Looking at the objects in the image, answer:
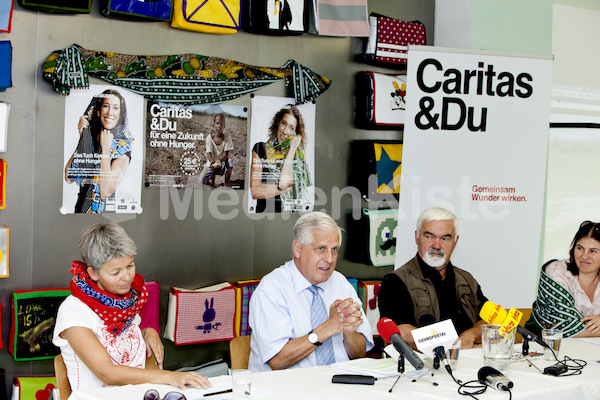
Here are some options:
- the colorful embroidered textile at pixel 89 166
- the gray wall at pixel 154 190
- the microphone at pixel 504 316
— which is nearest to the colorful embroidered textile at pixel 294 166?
the gray wall at pixel 154 190

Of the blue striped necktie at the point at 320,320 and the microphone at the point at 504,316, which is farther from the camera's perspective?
the blue striped necktie at the point at 320,320

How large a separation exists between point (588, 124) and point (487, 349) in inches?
153

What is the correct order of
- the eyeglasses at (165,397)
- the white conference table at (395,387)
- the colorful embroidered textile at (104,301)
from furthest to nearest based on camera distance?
the colorful embroidered textile at (104,301) → the white conference table at (395,387) → the eyeglasses at (165,397)

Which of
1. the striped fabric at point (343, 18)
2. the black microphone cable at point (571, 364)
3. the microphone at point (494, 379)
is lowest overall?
the black microphone cable at point (571, 364)

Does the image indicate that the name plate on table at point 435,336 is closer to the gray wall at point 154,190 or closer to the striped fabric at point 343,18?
the gray wall at point 154,190

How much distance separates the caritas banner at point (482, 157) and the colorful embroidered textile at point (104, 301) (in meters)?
1.99

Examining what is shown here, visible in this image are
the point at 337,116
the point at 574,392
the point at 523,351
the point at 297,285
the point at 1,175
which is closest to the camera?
the point at 574,392

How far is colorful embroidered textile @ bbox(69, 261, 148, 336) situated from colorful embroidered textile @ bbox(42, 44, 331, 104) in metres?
1.49

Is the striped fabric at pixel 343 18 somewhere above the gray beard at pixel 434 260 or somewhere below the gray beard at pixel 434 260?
above

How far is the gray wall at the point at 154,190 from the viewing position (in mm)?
3814

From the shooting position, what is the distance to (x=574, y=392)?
2.55 meters

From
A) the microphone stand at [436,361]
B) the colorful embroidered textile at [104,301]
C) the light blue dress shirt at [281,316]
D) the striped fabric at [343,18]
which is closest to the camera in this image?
the microphone stand at [436,361]

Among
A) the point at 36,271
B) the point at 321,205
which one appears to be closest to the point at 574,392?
the point at 321,205

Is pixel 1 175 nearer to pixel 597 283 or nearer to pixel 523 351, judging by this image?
pixel 523 351
